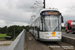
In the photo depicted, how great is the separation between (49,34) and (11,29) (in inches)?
5327

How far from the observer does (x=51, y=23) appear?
1388 cm

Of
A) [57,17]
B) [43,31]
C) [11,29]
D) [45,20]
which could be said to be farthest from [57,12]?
[11,29]

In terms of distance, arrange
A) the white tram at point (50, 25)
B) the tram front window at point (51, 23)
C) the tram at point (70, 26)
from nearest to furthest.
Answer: the white tram at point (50, 25)
the tram front window at point (51, 23)
the tram at point (70, 26)

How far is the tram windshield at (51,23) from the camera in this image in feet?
45.5

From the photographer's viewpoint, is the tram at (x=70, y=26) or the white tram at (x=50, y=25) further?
the tram at (x=70, y=26)

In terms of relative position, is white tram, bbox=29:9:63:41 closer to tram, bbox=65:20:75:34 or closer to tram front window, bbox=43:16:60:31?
tram front window, bbox=43:16:60:31

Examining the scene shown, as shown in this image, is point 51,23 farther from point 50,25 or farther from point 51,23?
point 50,25

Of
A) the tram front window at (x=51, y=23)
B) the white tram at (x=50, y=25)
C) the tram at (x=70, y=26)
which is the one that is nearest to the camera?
the white tram at (x=50, y=25)

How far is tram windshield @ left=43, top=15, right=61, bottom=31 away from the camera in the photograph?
45.5 ft

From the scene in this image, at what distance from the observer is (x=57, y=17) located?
1420cm

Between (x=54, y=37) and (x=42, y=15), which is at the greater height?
(x=42, y=15)

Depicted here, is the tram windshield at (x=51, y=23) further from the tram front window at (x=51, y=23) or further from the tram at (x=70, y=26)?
the tram at (x=70, y=26)

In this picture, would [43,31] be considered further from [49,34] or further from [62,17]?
[62,17]

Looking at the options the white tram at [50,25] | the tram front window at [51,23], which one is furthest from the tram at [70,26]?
the tram front window at [51,23]
